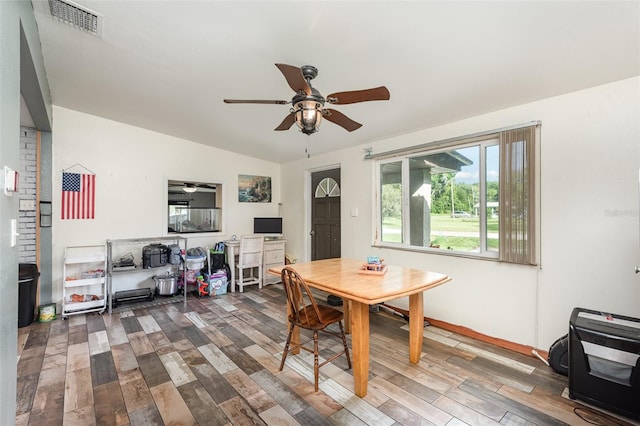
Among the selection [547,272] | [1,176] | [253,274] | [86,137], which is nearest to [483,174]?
[547,272]

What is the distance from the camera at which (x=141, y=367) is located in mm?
2477

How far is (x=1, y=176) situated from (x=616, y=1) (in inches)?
118

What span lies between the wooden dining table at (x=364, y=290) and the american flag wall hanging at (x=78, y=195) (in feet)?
10.6

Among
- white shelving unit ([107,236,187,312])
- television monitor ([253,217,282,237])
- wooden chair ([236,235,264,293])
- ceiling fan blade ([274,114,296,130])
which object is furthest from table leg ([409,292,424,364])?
television monitor ([253,217,282,237])

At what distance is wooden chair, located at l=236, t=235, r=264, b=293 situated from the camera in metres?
4.82

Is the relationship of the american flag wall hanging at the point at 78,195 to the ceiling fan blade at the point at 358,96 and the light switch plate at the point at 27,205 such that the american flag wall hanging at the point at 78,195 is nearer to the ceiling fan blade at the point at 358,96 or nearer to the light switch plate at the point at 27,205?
the light switch plate at the point at 27,205

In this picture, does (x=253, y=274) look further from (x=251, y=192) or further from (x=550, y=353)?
(x=550, y=353)

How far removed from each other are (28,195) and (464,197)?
5261mm

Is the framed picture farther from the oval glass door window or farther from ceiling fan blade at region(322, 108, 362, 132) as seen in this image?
ceiling fan blade at region(322, 108, 362, 132)

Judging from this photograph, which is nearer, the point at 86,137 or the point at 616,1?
the point at 616,1

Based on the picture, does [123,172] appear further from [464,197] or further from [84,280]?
[464,197]

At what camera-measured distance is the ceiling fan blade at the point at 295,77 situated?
1.71m

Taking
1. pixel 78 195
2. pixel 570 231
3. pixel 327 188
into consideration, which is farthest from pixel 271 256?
pixel 570 231

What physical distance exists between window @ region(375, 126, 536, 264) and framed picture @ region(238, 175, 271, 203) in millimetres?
2587
